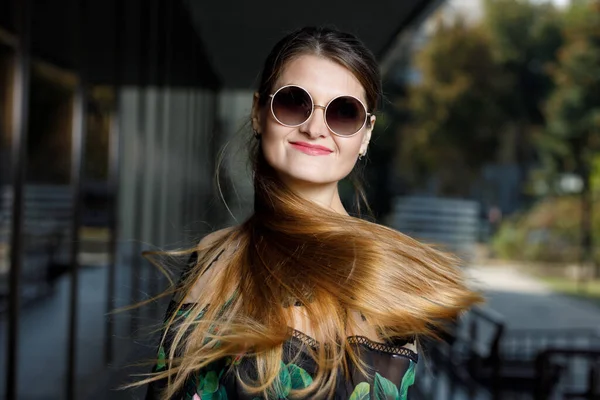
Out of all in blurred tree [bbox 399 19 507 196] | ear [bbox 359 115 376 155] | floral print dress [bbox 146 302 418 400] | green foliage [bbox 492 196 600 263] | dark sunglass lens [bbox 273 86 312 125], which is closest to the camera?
floral print dress [bbox 146 302 418 400]

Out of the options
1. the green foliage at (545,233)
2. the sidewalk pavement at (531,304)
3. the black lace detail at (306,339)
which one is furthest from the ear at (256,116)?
the green foliage at (545,233)

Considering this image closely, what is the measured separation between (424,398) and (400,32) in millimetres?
2607

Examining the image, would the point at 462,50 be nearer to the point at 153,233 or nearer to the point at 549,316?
the point at 549,316

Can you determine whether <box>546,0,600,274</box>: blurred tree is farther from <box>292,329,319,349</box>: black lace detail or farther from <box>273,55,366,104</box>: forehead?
<box>292,329,319,349</box>: black lace detail

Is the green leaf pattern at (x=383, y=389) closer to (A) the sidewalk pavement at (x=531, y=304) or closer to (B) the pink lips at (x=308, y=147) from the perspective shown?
(B) the pink lips at (x=308, y=147)

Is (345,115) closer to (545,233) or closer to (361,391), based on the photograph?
(361,391)

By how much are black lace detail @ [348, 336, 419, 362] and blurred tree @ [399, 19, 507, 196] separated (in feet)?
39.3

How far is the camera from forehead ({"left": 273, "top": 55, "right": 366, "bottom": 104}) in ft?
3.79

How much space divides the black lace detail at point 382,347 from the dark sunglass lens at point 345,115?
30 cm

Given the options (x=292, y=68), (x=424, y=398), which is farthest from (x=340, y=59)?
(x=424, y=398)

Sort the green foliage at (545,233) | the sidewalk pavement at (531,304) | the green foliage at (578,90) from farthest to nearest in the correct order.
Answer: the green foliage at (545,233), the green foliage at (578,90), the sidewalk pavement at (531,304)

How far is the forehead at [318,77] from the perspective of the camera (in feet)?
3.79

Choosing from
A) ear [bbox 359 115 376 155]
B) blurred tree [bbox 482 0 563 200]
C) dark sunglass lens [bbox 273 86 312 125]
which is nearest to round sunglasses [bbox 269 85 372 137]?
dark sunglass lens [bbox 273 86 312 125]

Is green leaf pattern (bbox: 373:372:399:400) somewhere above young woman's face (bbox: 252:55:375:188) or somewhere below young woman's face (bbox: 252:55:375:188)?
below
